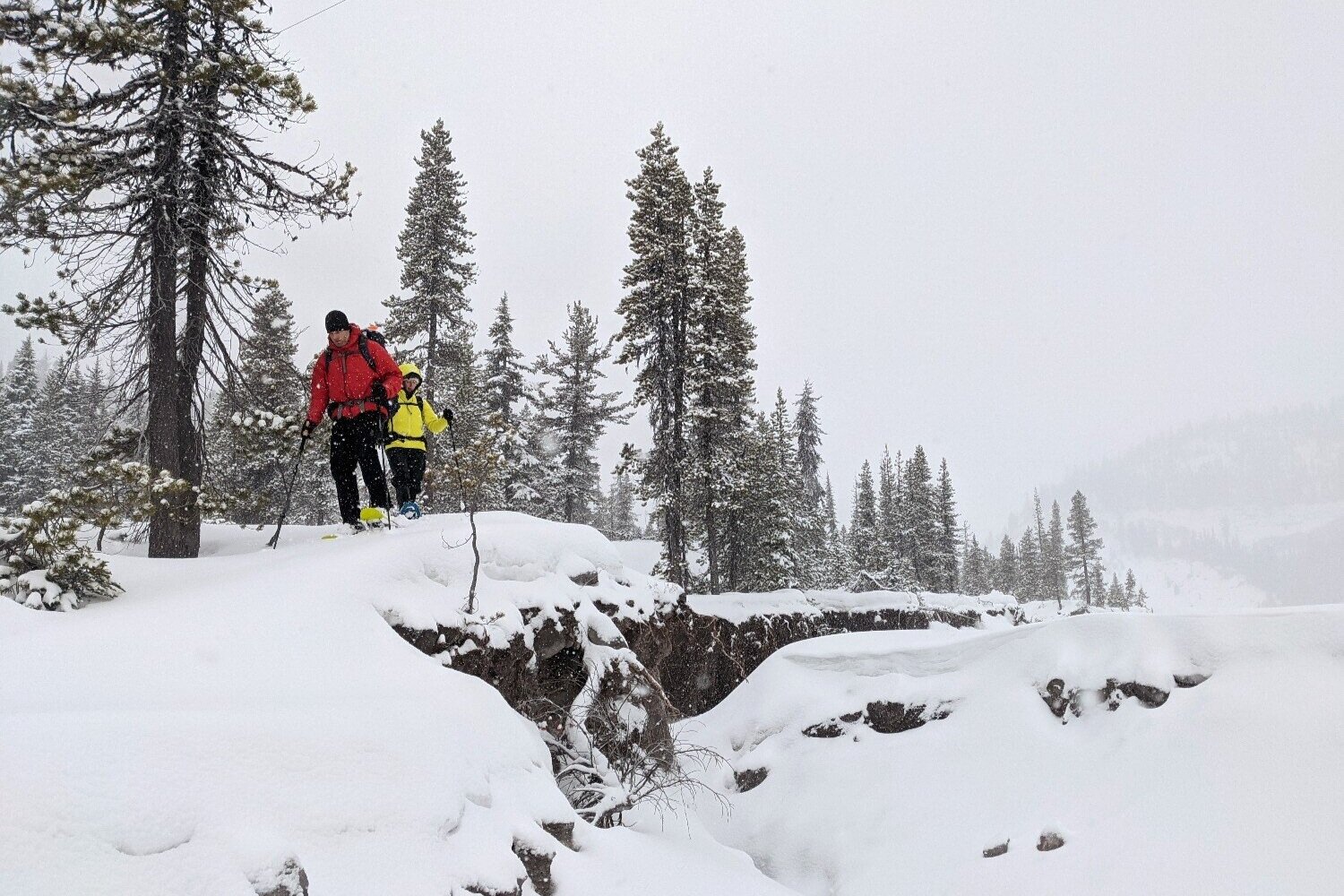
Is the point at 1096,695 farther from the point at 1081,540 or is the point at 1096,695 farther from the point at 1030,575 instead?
the point at 1030,575

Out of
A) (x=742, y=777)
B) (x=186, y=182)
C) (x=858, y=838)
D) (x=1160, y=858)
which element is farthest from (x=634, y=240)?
(x=1160, y=858)

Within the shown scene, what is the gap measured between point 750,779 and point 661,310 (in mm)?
13926

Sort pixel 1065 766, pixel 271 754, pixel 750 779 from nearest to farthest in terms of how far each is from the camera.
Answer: pixel 271 754 → pixel 1065 766 → pixel 750 779

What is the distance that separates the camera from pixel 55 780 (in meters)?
2.20

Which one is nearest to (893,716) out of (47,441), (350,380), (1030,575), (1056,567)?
(350,380)

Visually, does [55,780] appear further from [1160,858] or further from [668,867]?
[1160,858]

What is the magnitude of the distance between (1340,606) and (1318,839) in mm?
2559

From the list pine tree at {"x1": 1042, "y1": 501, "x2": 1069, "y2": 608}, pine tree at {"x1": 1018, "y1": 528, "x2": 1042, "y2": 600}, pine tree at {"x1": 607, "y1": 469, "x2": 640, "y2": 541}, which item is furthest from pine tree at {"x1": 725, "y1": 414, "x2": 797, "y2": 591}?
pine tree at {"x1": 1018, "y1": 528, "x2": 1042, "y2": 600}

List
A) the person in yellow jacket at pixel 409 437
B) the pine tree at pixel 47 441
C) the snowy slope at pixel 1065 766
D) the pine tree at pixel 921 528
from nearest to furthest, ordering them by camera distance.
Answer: the snowy slope at pixel 1065 766
the person in yellow jacket at pixel 409 437
the pine tree at pixel 47 441
the pine tree at pixel 921 528

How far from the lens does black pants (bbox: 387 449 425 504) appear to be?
26.0 ft

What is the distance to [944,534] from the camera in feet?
143

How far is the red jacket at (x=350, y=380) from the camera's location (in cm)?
699

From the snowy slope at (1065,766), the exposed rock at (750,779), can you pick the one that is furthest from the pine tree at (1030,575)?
the exposed rock at (750,779)

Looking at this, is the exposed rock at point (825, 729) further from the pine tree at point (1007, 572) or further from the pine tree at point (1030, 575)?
the pine tree at point (1030, 575)
